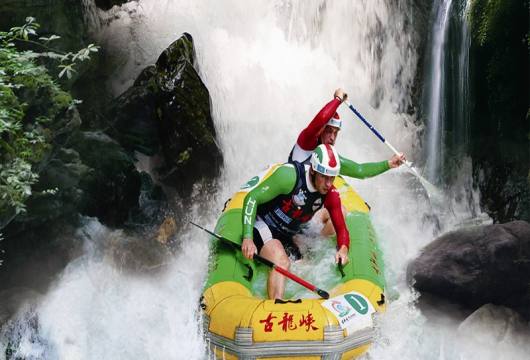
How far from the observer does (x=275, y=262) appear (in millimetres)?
6016

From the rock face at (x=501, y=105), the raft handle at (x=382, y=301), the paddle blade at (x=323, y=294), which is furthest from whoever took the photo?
the rock face at (x=501, y=105)

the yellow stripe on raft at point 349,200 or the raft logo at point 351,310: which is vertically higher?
the yellow stripe on raft at point 349,200

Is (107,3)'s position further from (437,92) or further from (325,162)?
(437,92)

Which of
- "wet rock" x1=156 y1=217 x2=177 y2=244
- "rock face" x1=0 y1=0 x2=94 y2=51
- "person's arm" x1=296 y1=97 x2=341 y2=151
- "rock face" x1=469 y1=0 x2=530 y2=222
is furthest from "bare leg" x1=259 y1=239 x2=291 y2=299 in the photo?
"rock face" x1=469 y1=0 x2=530 y2=222

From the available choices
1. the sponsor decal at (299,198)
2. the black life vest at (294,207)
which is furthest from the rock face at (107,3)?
the sponsor decal at (299,198)

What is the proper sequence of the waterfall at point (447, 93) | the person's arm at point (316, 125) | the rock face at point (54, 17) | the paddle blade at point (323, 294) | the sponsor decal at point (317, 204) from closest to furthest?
the paddle blade at point (323, 294), the sponsor decal at point (317, 204), the rock face at point (54, 17), the person's arm at point (316, 125), the waterfall at point (447, 93)

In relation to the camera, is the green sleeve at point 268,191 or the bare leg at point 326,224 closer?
the green sleeve at point 268,191

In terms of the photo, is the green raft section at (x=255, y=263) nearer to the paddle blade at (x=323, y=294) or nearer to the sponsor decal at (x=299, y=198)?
the paddle blade at (x=323, y=294)

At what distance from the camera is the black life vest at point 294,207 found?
600 centimetres

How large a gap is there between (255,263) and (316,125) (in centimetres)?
181

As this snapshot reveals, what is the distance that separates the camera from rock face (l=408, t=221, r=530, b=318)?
7.37 metres

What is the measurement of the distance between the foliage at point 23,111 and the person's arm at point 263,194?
187cm

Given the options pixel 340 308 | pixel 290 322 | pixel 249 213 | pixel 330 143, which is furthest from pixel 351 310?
pixel 330 143

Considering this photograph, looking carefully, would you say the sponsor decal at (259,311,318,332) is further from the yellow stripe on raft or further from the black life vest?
the yellow stripe on raft
